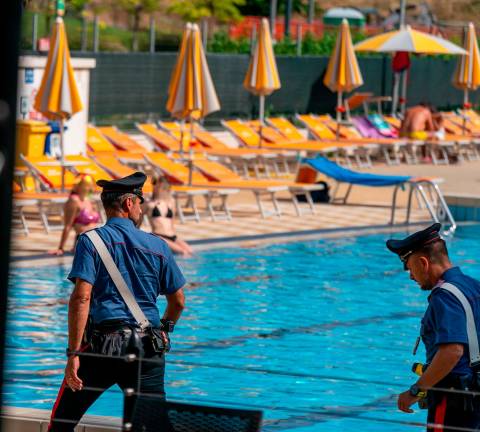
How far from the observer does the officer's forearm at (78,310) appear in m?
4.71

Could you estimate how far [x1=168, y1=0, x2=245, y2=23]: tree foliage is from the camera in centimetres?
6291

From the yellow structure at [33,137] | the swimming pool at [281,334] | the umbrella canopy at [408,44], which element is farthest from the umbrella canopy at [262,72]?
the umbrella canopy at [408,44]

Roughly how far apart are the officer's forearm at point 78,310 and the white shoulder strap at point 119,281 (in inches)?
4.3

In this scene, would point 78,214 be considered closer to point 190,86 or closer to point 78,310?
point 190,86

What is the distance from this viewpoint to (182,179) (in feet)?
53.5

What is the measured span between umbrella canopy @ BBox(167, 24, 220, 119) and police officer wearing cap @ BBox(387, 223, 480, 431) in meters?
12.1

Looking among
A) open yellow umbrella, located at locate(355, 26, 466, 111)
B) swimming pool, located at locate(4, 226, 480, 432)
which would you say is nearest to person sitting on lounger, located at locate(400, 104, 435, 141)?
open yellow umbrella, located at locate(355, 26, 466, 111)

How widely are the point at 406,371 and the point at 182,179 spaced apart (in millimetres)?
8154

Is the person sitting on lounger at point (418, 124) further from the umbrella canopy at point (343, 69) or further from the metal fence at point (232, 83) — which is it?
the metal fence at point (232, 83)

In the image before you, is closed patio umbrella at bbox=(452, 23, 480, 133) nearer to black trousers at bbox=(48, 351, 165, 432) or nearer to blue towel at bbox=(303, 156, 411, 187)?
blue towel at bbox=(303, 156, 411, 187)

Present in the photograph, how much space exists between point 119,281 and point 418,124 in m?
20.3

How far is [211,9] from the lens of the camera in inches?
2515

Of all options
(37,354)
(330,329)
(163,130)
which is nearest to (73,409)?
(37,354)

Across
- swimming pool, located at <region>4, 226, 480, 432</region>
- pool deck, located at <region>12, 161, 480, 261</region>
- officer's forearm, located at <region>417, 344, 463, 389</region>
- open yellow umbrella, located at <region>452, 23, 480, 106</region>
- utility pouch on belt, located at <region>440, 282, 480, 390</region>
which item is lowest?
pool deck, located at <region>12, 161, 480, 261</region>
